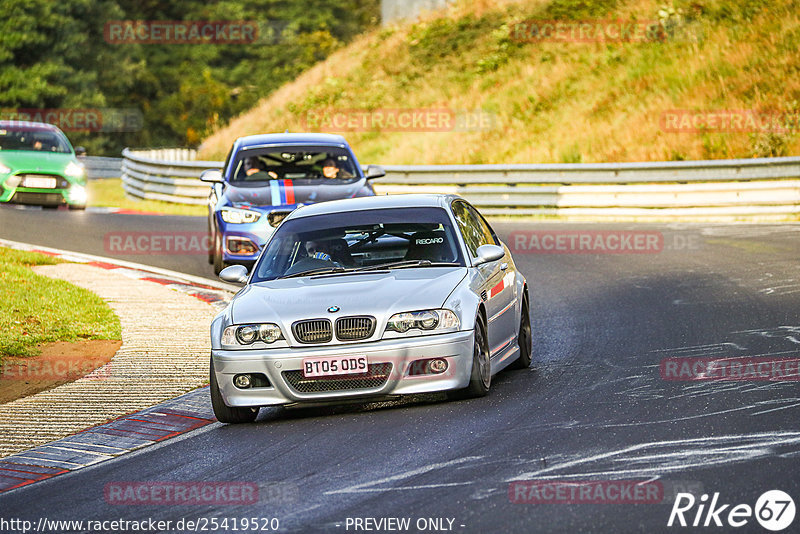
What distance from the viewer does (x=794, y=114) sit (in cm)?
2686

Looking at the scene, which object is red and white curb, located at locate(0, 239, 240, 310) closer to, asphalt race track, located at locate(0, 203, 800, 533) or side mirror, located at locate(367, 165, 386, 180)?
side mirror, located at locate(367, 165, 386, 180)

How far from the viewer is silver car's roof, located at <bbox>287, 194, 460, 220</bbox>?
10.5 meters

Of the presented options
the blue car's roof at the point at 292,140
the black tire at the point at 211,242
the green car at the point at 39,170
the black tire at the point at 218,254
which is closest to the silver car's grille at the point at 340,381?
the black tire at the point at 218,254

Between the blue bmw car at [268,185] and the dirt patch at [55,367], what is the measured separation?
3464mm

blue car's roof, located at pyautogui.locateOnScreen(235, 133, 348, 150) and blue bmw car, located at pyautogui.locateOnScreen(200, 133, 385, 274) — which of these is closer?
blue bmw car, located at pyautogui.locateOnScreen(200, 133, 385, 274)

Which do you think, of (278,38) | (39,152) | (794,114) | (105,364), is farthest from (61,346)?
(278,38)

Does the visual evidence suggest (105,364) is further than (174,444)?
Yes

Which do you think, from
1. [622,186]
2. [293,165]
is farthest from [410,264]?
[622,186]

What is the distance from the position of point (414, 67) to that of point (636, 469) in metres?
37.5

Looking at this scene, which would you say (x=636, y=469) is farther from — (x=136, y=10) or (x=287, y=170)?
(x=136, y=10)

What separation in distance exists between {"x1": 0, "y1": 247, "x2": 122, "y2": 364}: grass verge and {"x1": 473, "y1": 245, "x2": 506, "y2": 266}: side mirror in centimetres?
452

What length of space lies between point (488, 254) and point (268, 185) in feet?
23.8

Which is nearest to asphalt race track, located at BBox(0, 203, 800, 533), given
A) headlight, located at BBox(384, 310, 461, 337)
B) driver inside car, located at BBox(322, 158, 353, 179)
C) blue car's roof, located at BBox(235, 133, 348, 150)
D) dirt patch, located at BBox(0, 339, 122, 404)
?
headlight, located at BBox(384, 310, 461, 337)

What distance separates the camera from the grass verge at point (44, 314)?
12.7 meters
